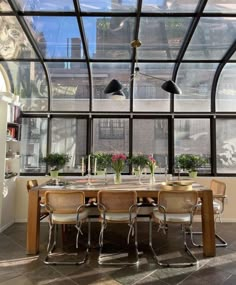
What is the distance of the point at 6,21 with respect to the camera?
4254 millimetres

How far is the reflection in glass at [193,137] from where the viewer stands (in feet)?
18.9

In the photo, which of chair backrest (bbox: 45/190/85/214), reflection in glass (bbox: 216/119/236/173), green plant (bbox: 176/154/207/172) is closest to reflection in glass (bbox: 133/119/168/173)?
green plant (bbox: 176/154/207/172)

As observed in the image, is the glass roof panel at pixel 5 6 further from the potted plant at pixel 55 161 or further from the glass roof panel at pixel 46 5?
the potted plant at pixel 55 161

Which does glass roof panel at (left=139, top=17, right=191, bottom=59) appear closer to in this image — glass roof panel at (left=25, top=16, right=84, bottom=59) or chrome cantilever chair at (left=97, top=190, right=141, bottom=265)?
glass roof panel at (left=25, top=16, right=84, bottom=59)

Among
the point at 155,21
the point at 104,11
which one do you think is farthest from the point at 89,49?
the point at 155,21

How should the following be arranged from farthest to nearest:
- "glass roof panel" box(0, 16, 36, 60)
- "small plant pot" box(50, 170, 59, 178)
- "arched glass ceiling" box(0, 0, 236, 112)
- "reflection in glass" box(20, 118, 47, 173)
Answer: "reflection in glass" box(20, 118, 47, 173) → "small plant pot" box(50, 170, 59, 178) → "glass roof panel" box(0, 16, 36, 60) → "arched glass ceiling" box(0, 0, 236, 112)

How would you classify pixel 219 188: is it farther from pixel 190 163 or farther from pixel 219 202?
pixel 190 163

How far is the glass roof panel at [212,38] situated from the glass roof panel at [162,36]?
0.26m

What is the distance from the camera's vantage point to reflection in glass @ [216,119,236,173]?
572cm

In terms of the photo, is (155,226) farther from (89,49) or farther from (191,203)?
(89,49)

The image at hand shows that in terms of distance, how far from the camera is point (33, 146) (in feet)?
18.8

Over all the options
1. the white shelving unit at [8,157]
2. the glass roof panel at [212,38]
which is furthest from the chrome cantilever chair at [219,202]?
the white shelving unit at [8,157]

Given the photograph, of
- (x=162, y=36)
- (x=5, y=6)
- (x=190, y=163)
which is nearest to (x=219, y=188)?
(x=190, y=163)

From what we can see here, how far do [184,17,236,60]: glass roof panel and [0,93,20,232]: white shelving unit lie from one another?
3629 mm
